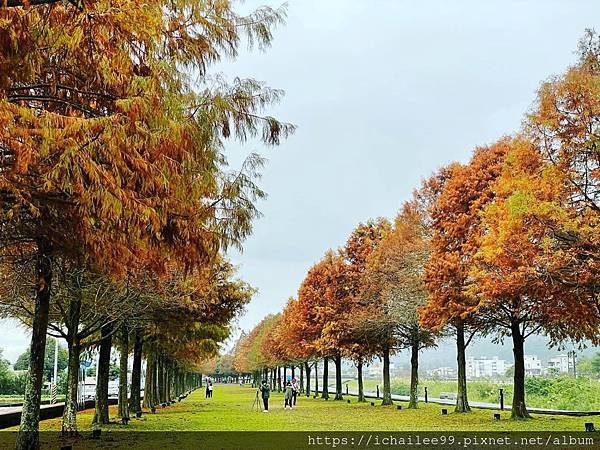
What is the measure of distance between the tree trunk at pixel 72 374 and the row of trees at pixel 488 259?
1056 cm

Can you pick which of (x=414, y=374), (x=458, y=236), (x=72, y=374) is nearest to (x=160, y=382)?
(x=414, y=374)

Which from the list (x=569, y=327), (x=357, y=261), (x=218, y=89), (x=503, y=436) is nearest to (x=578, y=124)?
(x=503, y=436)

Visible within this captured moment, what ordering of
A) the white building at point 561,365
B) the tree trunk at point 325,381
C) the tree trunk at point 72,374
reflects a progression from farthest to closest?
1. the white building at point 561,365
2. the tree trunk at point 325,381
3. the tree trunk at point 72,374

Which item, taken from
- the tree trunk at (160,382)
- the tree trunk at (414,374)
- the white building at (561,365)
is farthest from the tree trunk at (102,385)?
the white building at (561,365)

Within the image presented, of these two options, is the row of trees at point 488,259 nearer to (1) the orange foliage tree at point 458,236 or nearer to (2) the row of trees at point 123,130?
(1) the orange foliage tree at point 458,236

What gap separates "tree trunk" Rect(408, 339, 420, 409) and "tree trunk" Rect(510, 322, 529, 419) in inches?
364

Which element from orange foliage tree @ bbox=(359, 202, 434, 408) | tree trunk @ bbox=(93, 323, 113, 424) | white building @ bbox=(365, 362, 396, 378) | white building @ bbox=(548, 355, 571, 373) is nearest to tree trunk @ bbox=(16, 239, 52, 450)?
tree trunk @ bbox=(93, 323, 113, 424)

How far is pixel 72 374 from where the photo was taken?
688 inches

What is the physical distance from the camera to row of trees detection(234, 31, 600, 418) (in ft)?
47.9

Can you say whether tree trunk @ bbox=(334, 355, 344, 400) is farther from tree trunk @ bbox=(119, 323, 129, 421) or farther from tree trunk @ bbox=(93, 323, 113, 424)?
tree trunk @ bbox=(93, 323, 113, 424)

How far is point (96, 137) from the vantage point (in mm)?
6141

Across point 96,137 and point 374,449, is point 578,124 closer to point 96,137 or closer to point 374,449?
point 374,449

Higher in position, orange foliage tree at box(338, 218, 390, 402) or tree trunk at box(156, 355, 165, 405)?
orange foliage tree at box(338, 218, 390, 402)

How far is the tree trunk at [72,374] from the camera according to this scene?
677 inches
